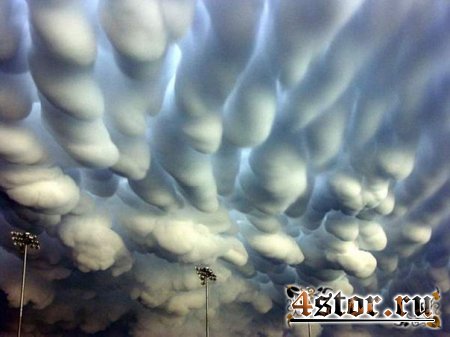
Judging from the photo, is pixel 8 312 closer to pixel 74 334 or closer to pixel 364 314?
pixel 74 334

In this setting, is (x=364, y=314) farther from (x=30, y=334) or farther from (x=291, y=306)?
(x=30, y=334)

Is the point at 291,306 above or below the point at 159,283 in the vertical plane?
below

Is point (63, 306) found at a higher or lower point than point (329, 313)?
higher

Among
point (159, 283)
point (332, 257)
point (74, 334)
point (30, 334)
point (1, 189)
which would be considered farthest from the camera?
point (74, 334)

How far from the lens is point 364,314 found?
130 ft

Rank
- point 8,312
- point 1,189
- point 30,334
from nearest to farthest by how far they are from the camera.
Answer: point 1,189, point 8,312, point 30,334

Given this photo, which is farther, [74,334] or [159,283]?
[74,334]

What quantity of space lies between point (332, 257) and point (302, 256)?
137 inches

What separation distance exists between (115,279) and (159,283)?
8.76 meters

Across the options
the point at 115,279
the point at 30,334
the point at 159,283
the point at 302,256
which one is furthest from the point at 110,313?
the point at 302,256

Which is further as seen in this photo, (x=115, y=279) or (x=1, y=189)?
(x=115, y=279)

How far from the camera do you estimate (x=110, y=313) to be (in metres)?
90.9

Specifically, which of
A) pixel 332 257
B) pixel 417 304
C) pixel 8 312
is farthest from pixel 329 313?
pixel 8 312

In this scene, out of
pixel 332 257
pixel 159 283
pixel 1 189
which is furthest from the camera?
pixel 159 283
